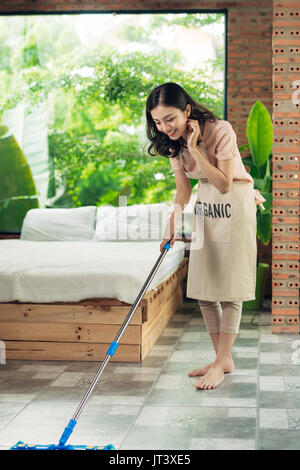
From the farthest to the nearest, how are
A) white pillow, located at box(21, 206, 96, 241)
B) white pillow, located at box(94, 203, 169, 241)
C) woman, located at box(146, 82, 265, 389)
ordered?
white pillow, located at box(21, 206, 96, 241), white pillow, located at box(94, 203, 169, 241), woman, located at box(146, 82, 265, 389)

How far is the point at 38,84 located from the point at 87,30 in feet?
2.47

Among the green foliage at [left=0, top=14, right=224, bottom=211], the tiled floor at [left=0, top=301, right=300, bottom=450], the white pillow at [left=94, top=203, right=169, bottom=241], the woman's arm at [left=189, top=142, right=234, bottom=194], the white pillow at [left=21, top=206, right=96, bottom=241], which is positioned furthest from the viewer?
the green foliage at [left=0, top=14, right=224, bottom=211]

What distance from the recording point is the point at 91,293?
12.0ft

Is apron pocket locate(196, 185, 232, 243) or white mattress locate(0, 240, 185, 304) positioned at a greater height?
apron pocket locate(196, 185, 232, 243)

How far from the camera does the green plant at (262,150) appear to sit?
206 inches

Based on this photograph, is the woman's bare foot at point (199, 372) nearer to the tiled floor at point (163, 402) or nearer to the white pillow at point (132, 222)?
the tiled floor at point (163, 402)

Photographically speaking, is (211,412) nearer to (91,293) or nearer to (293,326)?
(91,293)

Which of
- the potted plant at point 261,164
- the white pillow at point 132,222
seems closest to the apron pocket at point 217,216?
the potted plant at point 261,164

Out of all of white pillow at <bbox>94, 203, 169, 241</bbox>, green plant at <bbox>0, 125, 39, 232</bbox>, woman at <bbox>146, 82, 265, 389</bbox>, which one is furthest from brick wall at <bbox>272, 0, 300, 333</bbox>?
green plant at <bbox>0, 125, 39, 232</bbox>

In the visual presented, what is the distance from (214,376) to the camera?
319 centimetres

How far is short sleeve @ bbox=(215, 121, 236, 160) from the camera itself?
2.97 metres

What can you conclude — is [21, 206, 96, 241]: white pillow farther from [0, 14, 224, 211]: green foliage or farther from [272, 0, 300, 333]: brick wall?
[272, 0, 300, 333]: brick wall

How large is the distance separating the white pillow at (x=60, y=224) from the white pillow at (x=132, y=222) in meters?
0.14

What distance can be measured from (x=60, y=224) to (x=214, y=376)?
3.29 meters
